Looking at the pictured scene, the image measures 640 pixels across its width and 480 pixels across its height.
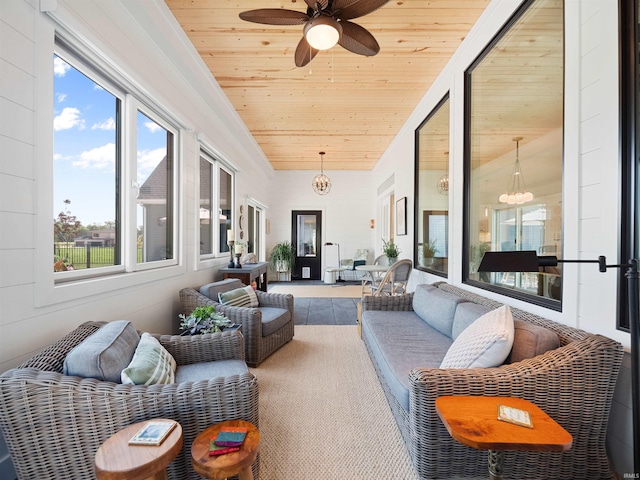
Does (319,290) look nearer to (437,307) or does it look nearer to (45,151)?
(437,307)

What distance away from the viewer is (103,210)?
2.24 m

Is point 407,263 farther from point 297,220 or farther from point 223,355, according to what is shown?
point 297,220

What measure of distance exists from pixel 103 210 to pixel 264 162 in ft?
17.2

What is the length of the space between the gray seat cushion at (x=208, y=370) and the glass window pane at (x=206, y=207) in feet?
7.69

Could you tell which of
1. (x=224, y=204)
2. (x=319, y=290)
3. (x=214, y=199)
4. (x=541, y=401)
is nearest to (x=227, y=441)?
(x=541, y=401)

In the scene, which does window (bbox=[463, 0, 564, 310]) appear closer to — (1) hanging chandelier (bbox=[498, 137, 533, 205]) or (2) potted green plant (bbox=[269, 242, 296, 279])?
(1) hanging chandelier (bbox=[498, 137, 533, 205])

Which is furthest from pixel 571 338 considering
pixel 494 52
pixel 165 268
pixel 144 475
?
pixel 165 268

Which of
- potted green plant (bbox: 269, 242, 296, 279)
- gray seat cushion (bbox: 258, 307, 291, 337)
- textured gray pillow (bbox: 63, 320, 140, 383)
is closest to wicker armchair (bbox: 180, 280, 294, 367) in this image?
gray seat cushion (bbox: 258, 307, 291, 337)

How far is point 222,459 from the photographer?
1085 millimetres

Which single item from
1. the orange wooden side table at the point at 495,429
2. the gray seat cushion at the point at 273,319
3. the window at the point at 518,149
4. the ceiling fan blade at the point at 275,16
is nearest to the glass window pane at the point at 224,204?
the gray seat cushion at the point at 273,319

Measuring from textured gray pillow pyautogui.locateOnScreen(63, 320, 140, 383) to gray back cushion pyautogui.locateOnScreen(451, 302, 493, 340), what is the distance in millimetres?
2080

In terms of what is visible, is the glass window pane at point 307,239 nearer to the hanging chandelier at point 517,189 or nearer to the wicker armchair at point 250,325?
the wicker armchair at point 250,325

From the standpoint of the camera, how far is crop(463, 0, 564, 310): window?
197 cm

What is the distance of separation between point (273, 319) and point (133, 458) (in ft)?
6.78
